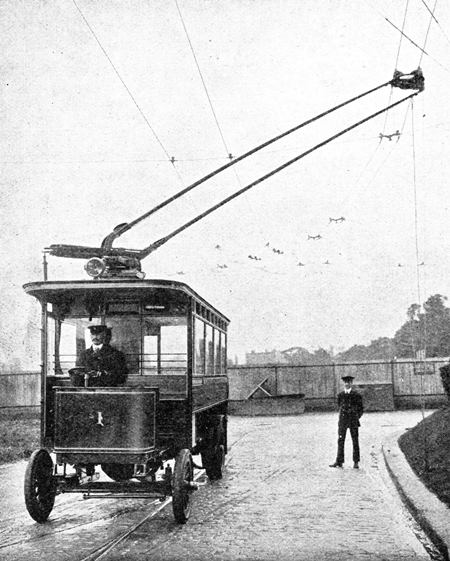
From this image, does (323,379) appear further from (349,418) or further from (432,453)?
(432,453)

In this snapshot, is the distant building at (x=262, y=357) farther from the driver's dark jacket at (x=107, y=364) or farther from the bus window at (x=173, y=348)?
the driver's dark jacket at (x=107, y=364)

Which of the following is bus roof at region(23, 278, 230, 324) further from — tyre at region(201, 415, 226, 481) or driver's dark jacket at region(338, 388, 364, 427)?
driver's dark jacket at region(338, 388, 364, 427)

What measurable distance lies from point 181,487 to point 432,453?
5.88 m

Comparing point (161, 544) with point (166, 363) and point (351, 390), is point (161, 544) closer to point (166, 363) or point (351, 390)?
point (166, 363)

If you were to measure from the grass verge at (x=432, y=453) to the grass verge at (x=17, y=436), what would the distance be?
7.85 metres

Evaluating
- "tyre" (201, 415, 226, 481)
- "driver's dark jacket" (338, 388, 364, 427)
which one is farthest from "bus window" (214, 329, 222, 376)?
"driver's dark jacket" (338, 388, 364, 427)

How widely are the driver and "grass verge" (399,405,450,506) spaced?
13.0ft

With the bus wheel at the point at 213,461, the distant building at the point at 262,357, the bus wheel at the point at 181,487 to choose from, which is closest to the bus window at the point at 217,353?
the bus wheel at the point at 213,461

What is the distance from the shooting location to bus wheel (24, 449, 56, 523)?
24.9ft

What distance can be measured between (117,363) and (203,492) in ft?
9.59

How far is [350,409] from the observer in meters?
12.9

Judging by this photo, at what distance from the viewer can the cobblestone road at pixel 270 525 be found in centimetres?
629

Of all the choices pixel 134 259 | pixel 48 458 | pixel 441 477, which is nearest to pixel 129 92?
pixel 134 259

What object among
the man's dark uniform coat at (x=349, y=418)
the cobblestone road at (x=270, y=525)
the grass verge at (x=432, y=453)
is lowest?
the cobblestone road at (x=270, y=525)
